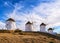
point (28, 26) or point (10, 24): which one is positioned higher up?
point (10, 24)

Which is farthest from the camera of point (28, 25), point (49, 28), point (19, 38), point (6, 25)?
point (49, 28)

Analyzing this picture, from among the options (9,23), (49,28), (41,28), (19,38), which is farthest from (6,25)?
(19,38)

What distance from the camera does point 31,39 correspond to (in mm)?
42219

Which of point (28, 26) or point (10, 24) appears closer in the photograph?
point (10, 24)

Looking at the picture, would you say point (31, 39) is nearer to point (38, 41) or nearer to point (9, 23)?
point (38, 41)

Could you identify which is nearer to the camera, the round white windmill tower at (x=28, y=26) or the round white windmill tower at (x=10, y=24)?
the round white windmill tower at (x=10, y=24)

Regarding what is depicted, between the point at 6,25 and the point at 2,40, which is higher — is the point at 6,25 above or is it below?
above

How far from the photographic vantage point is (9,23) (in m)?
78.6

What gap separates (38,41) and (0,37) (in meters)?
8.92

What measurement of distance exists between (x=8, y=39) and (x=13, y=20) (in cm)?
4122

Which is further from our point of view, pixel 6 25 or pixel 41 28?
pixel 41 28

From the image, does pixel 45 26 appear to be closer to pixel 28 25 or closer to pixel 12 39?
pixel 28 25

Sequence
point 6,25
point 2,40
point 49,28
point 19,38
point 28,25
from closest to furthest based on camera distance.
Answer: point 2,40 < point 19,38 < point 6,25 < point 28,25 < point 49,28

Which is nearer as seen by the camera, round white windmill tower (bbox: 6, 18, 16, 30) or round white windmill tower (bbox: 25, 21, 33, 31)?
round white windmill tower (bbox: 6, 18, 16, 30)
